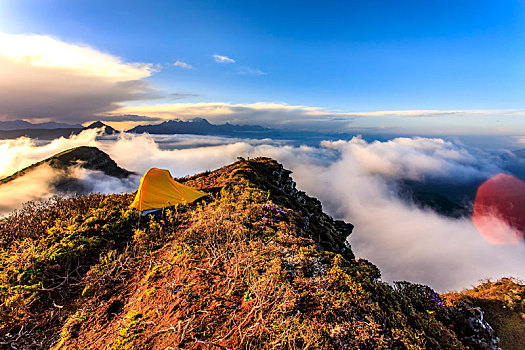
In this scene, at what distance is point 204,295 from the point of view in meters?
4.92

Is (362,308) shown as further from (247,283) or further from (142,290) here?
(142,290)

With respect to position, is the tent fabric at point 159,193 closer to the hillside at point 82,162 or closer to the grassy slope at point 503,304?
the grassy slope at point 503,304

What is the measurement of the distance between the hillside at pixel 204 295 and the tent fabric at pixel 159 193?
278 centimetres

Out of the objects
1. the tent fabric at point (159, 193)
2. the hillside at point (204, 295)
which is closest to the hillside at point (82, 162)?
the tent fabric at point (159, 193)

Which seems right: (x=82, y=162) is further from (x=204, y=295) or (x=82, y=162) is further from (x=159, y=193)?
(x=204, y=295)

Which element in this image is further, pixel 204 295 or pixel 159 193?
pixel 159 193

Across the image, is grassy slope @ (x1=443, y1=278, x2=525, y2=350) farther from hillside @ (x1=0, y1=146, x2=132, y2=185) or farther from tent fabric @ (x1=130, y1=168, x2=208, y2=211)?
hillside @ (x1=0, y1=146, x2=132, y2=185)

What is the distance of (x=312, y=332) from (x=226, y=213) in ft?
20.7

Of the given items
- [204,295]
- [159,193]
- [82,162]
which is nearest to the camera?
[204,295]

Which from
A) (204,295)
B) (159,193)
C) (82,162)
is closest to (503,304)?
(204,295)

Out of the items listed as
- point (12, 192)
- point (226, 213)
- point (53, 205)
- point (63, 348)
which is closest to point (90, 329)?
point (63, 348)

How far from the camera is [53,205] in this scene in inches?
472

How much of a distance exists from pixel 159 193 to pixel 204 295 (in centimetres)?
942

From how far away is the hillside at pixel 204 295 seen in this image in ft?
13.4
